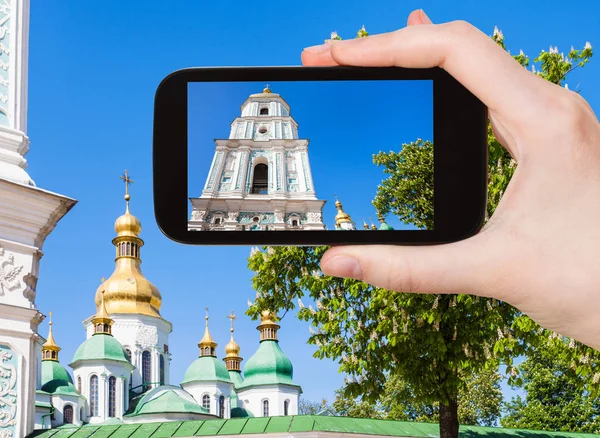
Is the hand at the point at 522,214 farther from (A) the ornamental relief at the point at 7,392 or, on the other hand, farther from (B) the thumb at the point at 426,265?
(A) the ornamental relief at the point at 7,392

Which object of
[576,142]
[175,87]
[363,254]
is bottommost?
[363,254]

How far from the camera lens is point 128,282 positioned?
4553 cm

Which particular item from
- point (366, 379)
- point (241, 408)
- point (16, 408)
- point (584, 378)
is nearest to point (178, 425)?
point (16, 408)

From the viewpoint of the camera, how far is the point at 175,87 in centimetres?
283

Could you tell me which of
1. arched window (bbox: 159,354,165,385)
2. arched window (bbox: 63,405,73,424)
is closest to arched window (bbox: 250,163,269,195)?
arched window (bbox: 63,405,73,424)

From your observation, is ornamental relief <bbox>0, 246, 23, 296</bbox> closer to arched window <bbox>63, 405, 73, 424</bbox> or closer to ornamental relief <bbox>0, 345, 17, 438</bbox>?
Result: ornamental relief <bbox>0, 345, 17, 438</bbox>

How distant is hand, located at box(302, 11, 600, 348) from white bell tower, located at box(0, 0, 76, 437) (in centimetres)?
1316

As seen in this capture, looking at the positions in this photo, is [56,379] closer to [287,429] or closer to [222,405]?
[222,405]

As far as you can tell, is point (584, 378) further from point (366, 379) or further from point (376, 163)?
point (376, 163)

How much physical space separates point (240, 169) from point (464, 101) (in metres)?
0.82

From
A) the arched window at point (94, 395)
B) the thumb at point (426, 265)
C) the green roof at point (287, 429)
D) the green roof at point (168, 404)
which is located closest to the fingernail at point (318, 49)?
the thumb at point (426, 265)

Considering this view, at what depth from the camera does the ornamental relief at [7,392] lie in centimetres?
1457

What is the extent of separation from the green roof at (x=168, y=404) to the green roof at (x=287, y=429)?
1794 centimetres

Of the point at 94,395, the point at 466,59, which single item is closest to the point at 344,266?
the point at 466,59
